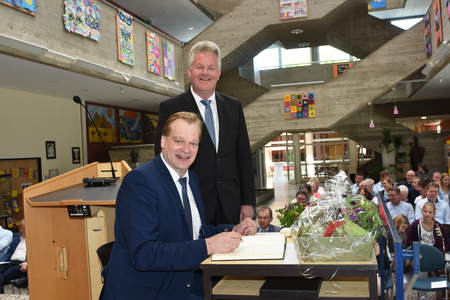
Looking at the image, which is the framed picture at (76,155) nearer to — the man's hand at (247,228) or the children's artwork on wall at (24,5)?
the children's artwork on wall at (24,5)

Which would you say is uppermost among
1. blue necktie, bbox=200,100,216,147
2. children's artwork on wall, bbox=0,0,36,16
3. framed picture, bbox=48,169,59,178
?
children's artwork on wall, bbox=0,0,36,16

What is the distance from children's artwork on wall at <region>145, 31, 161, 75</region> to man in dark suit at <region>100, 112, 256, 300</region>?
446 inches

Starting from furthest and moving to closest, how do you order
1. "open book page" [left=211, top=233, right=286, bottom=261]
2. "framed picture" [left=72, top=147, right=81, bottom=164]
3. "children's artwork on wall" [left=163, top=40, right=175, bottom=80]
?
"children's artwork on wall" [left=163, top=40, right=175, bottom=80] → "framed picture" [left=72, top=147, right=81, bottom=164] → "open book page" [left=211, top=233, right=286, bottom=261]

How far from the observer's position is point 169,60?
Answer: 1470 centimetres

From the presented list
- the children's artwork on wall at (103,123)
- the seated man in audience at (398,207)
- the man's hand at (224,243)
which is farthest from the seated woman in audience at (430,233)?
the children's artwork on wall at (103,123)

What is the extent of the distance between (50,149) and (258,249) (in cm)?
1235

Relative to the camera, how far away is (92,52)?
10672 millimetres

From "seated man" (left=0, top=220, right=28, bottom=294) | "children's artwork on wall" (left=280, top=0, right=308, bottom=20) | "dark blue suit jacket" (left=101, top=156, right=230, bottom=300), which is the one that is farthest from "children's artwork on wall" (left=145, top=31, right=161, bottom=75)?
"dark blue suit jacket" (left=101, top=156, right=230, bottom=300)

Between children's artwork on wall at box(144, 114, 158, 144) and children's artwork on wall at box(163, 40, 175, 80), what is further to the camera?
children's artwork on wall at box(144, 114, 158, 144)

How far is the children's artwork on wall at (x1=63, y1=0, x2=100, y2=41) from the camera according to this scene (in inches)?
383

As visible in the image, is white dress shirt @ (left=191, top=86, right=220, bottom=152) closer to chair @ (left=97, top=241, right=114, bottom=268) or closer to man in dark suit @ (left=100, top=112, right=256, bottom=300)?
man in dark suit @ (left=100, top=112, right=256, bottom=300)

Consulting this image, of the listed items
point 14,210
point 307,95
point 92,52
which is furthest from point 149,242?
point 307,95

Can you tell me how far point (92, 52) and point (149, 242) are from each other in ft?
31.2

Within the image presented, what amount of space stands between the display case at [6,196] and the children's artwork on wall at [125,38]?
4.02 meters
